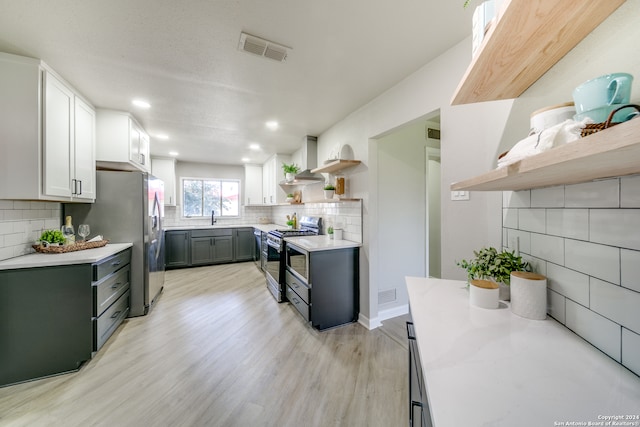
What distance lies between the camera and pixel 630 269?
2.09ft

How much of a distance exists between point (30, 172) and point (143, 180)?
1009 millimetres

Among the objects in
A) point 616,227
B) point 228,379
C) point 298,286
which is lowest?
point 228,379

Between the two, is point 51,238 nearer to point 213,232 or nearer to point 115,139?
point 115,139

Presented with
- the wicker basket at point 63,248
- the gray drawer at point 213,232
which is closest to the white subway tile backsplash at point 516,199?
the wicker basket at point 63,248

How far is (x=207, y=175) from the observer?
5938 mm

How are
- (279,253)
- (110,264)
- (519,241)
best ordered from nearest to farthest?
1. (519,241)
2. (110,264)
3. (279,253)

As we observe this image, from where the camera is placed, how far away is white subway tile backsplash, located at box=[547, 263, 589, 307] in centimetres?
78

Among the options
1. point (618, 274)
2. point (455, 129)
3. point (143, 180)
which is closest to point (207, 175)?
point (143, 180)

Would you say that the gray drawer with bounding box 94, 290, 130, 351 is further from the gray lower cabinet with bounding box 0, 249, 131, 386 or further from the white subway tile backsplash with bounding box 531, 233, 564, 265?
the white subway tile backsplash with bounding box 531, 233, 564, 265

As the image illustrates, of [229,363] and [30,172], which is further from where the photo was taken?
[229,363]

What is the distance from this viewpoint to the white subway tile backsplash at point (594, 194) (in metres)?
0.68

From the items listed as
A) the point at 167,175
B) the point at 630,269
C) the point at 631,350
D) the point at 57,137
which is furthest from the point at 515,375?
the point at 167,175

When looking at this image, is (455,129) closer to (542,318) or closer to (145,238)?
(542,318)

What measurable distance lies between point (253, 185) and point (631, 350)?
232 inches
